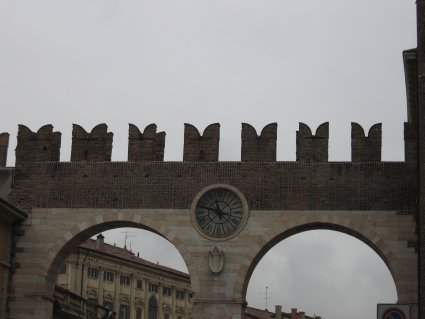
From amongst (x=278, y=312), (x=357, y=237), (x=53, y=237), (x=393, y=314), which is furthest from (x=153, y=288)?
(x=393, y=314)

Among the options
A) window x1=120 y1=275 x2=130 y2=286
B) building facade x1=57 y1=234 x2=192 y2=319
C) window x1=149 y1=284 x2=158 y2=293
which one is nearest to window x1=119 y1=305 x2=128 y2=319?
building facade x1=57 y1=234 x2=192 y2=319

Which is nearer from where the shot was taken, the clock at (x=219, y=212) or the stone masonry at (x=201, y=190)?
the stone masonry at (x=201, y=190)

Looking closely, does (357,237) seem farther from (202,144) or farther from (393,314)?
(393,314)

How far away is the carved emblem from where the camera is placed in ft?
93.2

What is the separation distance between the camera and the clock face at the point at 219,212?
94.9 ft

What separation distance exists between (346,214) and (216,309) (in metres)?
4.48

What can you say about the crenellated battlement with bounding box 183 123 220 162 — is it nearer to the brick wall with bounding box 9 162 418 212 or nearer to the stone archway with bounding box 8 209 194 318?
the brick wall with bounding box 9 162 418 212

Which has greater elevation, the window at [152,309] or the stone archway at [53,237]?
the stone archway at [53,237]

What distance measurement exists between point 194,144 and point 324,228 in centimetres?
451

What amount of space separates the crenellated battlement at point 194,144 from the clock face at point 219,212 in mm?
1107

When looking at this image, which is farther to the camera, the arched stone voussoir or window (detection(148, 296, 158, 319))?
window (detection(148, 296, 158, 319))

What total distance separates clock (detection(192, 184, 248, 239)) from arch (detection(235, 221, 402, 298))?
2.88 feet

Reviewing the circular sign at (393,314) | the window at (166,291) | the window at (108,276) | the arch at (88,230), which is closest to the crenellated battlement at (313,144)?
the arch at (88,230)

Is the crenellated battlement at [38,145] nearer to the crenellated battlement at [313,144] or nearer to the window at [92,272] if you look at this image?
the crenellated battlement at [313,144]
